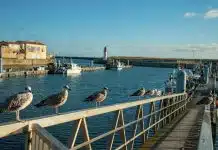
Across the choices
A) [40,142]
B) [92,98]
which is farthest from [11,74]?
[40,142]

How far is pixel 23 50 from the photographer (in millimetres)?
117188

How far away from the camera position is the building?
110250mm

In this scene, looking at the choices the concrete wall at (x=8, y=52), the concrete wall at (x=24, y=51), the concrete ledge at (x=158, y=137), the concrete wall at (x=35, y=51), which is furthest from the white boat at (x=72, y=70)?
the concrete ledge at (x=158, y=137)

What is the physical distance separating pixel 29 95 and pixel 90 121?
21.0m

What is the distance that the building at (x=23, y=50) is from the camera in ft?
362

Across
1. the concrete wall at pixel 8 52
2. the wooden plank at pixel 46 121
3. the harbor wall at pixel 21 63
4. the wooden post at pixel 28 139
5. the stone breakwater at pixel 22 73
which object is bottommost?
the stone breakwater at pixel 22 73

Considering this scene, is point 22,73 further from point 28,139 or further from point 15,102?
point 28,139

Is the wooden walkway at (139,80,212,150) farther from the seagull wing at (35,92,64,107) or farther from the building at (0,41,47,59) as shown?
the building at (0,41,47,59)

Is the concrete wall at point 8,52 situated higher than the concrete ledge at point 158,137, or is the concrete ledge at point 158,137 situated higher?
the concrete wall at point 8,52

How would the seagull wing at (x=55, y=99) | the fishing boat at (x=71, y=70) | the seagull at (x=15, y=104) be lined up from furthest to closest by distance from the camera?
1. the fishing boat at (x=71, y=70)
2. the seagull wing at (x=55, y=99)
3. the seagull at (x=15, y=104)

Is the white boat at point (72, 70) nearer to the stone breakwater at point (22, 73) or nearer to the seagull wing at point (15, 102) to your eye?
the stone breakwater at point (22, 73)

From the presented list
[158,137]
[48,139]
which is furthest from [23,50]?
[48,139]

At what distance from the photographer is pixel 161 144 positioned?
10.7 m

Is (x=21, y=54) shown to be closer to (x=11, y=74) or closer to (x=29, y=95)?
(x=11, y=74)
